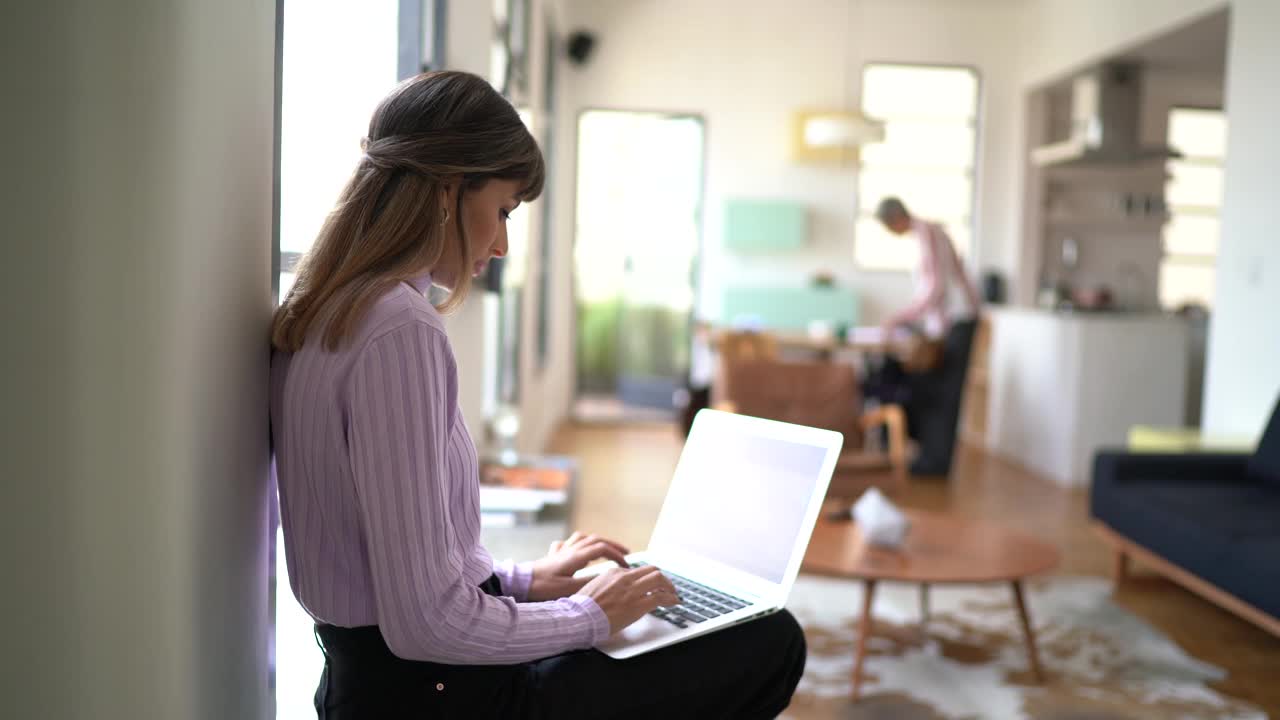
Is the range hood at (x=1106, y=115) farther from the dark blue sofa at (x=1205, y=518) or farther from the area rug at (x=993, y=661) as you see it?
the area rug at (x=993, y=661)

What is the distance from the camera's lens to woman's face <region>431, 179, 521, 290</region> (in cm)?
135

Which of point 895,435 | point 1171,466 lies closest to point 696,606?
point 1171,466

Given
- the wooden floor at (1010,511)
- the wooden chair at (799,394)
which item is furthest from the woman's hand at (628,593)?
the wooden chair at (799,394)

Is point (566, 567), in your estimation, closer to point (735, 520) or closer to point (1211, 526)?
point (735, 520)

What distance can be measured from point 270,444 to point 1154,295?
8416 millimetres

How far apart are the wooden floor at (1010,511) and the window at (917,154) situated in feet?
6.71

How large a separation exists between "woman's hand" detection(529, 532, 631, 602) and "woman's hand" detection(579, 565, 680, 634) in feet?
0.55

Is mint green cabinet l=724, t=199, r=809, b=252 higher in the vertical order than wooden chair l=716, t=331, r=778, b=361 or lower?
higher

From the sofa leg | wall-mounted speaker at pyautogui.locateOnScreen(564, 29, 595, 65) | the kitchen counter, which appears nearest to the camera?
the sofa leg

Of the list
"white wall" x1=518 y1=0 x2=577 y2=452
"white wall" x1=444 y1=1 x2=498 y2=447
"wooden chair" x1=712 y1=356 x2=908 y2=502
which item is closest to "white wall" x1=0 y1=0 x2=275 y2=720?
"white wall" x1=444 y1=1 x2=498 y2=447

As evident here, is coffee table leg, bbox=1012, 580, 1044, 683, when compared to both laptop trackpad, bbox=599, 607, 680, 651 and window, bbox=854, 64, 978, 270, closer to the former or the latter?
laptop trackpad, bbox=599, 607, 680, 651

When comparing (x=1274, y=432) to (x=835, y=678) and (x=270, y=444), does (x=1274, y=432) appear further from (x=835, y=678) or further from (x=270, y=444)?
(x=270, y=444)

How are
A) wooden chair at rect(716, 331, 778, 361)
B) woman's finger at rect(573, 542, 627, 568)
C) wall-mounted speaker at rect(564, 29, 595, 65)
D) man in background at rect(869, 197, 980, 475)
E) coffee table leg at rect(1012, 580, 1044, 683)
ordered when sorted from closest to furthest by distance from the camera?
woman's finger at rect(573, 542, 627, 568) → coffee table leg at rect(1012, 580, 1044, 683) → man in background at rect(869, 197, 980, 475) → wooden chair at rect(716, 331, 778, 361) → wall-mounted speaker at rect(564, 29, 595, 65)

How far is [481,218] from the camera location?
54.1 inches
